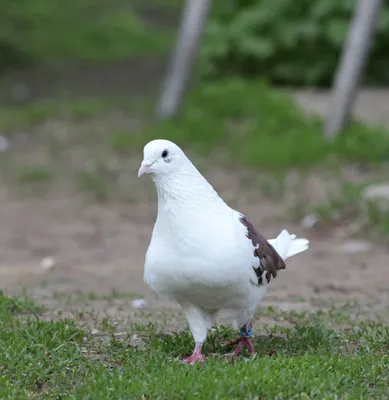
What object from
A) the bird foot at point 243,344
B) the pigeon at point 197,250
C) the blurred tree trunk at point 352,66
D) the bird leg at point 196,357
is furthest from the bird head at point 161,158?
the blurred tree trunk at point 352,66

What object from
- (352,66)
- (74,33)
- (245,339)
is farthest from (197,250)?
(74,33)

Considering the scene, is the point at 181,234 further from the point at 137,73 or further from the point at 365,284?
the point at 137,73

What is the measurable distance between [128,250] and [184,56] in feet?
14.5

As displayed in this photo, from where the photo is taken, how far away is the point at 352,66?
12.3 m

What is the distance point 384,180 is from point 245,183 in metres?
1.64

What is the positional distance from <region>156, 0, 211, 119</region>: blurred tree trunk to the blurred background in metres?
0.23

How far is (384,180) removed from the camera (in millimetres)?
10930

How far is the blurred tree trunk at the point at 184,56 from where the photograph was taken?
13.3 m

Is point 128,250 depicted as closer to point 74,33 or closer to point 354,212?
point 354,212

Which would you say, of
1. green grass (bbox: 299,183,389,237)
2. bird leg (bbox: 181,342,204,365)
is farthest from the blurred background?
bird leg (bbox: 181,342,204,365)

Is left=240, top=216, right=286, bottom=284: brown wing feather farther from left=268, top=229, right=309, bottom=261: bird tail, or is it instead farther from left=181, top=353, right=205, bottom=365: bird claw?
left=181, top=353, right=205, bottom=365: bird claw

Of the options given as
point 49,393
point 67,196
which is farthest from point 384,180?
point 49,393

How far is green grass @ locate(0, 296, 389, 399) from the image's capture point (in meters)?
4.63

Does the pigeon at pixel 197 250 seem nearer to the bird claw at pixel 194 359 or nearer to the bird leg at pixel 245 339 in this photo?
the bird claw at pixel 194 359
